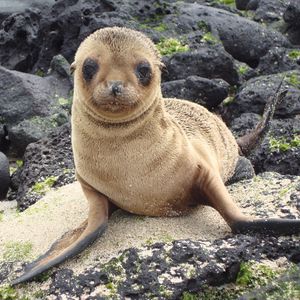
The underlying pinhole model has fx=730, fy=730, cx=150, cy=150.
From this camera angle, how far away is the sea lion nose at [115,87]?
14.2 feet

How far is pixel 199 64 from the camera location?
10.5 metres

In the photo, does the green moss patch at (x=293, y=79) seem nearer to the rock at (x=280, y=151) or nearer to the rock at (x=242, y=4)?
the rock at (x=280, y=151)

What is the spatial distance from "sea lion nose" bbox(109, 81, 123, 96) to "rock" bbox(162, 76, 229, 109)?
205 inches

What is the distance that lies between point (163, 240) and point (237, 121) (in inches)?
151

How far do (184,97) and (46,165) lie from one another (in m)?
2.96

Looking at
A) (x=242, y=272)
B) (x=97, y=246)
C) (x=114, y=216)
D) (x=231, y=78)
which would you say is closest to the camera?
(x=242, y=272)

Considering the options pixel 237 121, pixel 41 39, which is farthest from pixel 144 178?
pixel 41 39

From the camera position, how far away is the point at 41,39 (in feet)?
39.6

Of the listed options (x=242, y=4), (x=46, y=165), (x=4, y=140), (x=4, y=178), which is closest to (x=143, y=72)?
(x=46, y=165)

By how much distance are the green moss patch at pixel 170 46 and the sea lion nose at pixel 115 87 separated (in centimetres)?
667

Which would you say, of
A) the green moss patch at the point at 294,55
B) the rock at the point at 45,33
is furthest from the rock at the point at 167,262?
the green moss patch at the point at 294,55

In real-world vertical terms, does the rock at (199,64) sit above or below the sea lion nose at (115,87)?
below

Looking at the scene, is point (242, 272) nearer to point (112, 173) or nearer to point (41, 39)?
point (112, 173)

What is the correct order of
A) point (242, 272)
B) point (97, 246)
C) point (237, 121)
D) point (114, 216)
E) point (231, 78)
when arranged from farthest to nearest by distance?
→ 1. point (231, 78)
2. point (237, 121)
3. point (114, 216)
4. point (97, 246)
5. point (242, 272)
